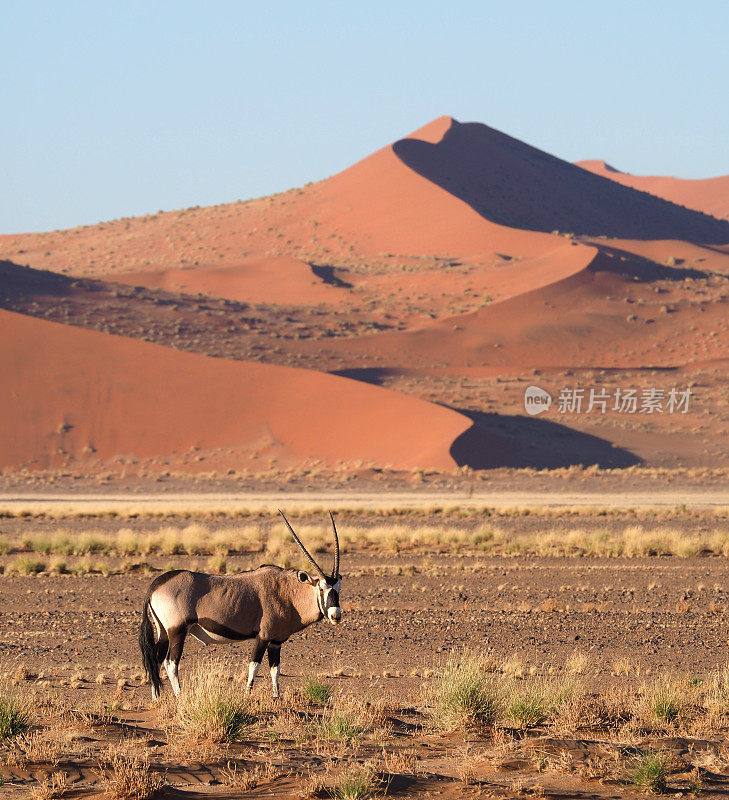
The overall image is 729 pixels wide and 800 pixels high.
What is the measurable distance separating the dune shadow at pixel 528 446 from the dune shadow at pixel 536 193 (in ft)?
154

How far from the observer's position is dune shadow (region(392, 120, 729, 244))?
324ft

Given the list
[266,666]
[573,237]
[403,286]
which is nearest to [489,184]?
[573,237]

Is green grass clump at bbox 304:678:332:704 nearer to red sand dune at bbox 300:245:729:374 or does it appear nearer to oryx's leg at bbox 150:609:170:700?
oryx's leg at bbox 150:609:170:700

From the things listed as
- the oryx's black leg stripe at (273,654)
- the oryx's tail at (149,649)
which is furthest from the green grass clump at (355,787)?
the oryx's tail at (149,649)

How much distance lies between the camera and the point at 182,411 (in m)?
48.2

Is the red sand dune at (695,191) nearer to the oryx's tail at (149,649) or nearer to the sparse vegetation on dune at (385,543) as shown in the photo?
the sparse vegetation on dune at (385,543)

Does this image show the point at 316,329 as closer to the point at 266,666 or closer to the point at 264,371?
the point at 264,371

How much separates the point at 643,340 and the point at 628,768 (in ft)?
195

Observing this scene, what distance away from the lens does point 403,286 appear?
75.5 m

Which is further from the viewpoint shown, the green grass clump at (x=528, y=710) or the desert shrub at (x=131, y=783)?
the green grass clump at (x=528, y=710)

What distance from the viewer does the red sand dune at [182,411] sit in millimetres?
45000

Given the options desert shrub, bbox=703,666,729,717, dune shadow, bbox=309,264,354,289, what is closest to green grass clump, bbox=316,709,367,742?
desert shrub, bbox=703,666,729,717

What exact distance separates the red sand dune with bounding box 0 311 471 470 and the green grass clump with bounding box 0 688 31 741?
35.2 m

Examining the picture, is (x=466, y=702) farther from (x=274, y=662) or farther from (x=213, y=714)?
(x=213, y=714)
